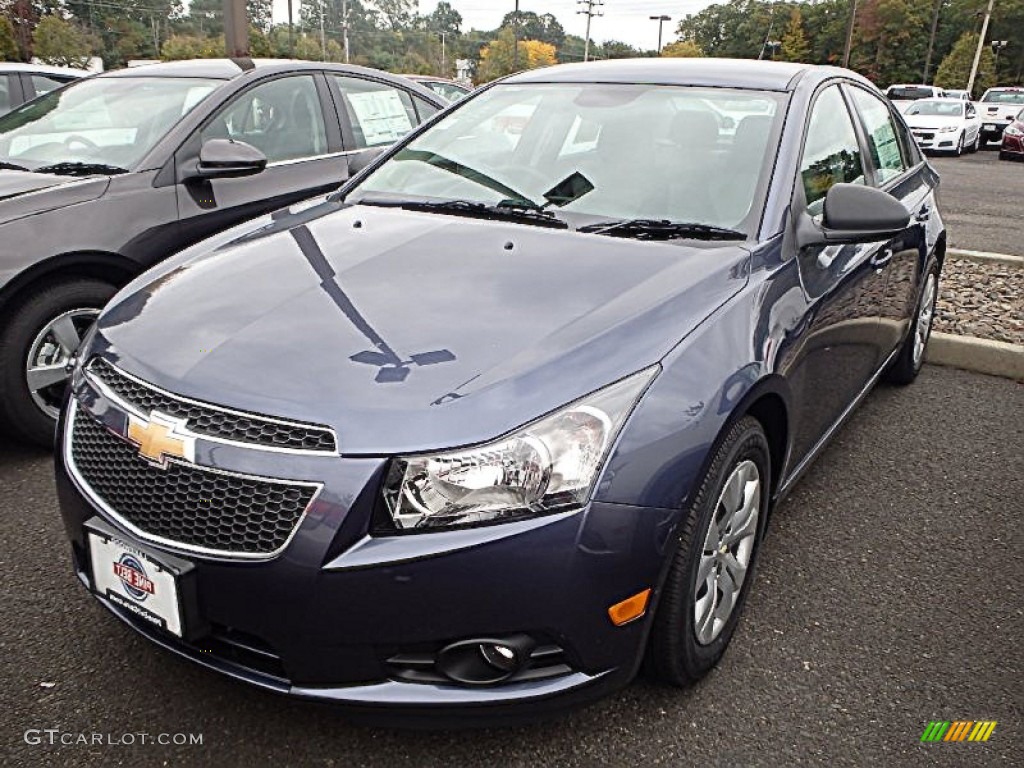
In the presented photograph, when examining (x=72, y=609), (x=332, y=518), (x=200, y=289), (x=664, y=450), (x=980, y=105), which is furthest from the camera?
(x=980, y=105)

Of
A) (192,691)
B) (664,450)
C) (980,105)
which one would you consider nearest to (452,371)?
(664,450)

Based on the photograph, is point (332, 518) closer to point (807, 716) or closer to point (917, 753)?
point (807, 716)

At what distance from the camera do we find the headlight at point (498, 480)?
5.61ft

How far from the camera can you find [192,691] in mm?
2156

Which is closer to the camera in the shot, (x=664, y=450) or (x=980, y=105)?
(x=664, y=450)

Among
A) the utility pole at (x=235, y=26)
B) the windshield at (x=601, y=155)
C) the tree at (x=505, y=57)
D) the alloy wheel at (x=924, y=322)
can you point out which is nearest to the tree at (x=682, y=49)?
the tree at (x=505, y=57)

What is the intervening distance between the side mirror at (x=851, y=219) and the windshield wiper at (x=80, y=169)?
2.86 meters

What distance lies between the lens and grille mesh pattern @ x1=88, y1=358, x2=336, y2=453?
1.73 m

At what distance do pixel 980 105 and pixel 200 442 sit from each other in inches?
1146

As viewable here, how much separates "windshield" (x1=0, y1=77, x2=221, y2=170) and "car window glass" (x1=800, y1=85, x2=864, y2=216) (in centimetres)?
281

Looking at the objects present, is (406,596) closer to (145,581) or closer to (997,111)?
(145,581)

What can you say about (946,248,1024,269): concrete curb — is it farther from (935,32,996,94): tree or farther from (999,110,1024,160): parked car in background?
(935,32,996,94): tree

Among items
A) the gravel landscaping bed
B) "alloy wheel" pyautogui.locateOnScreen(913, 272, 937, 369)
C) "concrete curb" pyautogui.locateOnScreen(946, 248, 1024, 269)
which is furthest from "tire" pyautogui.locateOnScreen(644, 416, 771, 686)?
"concrete curb" pyautogui.locateOnScreen(946, 248, 1024, 269)

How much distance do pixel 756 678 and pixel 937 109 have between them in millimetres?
23537
